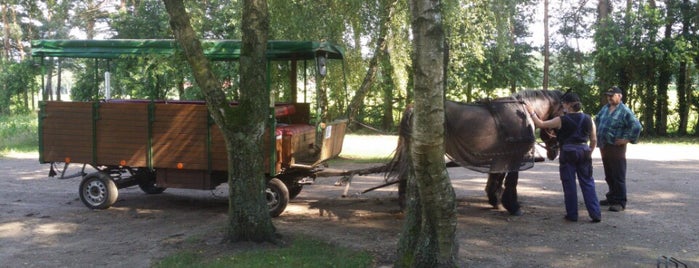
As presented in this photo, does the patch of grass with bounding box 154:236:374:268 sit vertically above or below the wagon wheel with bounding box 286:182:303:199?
below

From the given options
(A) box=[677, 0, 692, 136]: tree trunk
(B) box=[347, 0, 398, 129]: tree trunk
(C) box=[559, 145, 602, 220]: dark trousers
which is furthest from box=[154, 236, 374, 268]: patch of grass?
(A) box=[677, 0, 692, 136]: tree trunk

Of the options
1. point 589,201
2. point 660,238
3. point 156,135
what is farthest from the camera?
point 156,135

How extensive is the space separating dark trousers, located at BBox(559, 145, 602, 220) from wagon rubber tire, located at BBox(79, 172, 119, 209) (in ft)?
20.6

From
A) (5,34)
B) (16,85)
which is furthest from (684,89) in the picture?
(5,34)

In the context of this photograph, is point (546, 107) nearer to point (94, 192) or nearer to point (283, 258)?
point (283, 258)

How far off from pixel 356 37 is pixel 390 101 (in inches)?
586

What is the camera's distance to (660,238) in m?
6.87

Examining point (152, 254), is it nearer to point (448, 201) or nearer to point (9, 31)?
point (448, 201)

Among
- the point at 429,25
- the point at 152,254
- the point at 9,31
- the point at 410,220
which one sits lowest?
the point at 152,254

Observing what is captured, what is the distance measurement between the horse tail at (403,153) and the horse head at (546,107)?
5.63 ft

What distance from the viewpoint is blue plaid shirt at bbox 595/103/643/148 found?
8.15m

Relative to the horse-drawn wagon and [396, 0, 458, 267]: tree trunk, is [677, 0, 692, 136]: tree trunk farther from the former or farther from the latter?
[396, 0, 458, 267]: tree trunk

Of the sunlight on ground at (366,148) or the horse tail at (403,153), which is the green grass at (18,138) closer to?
the sunlight on ground at (366,148)

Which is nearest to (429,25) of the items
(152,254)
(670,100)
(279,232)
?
(279,232)
